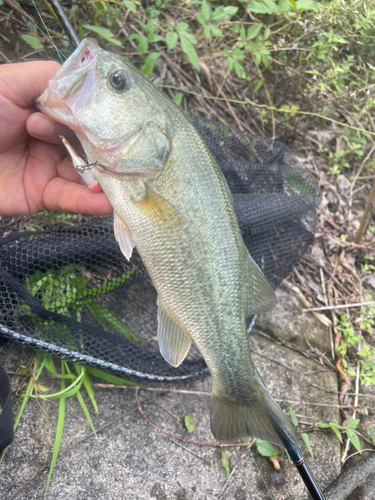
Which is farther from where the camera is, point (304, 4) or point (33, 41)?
point (304, 4)

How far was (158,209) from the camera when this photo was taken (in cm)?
172

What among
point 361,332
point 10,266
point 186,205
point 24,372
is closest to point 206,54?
point 186,205

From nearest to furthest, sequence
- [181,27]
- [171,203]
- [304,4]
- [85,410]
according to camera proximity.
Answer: [171,203] < [85,410] < [181,27] < [304,4]

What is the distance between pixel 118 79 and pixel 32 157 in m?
0.86

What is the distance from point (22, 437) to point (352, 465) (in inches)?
90.8

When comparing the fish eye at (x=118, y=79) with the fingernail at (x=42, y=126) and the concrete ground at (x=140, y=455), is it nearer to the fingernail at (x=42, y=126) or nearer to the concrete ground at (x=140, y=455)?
the fingernail at (x=42, y=126)

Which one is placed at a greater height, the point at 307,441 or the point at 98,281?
the point at 98,281

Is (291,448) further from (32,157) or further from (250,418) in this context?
(32,157)

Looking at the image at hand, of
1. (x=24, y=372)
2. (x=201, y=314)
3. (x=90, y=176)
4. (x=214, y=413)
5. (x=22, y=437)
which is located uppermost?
(x=90, y=176)

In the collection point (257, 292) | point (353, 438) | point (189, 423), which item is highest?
point (257, 292)

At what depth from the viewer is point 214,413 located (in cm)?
190

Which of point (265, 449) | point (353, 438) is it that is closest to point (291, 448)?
point (265, 449)

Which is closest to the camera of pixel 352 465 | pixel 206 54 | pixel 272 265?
pixel 352 465

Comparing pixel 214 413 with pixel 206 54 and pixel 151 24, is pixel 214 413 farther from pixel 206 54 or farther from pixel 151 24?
pixel 206 54
